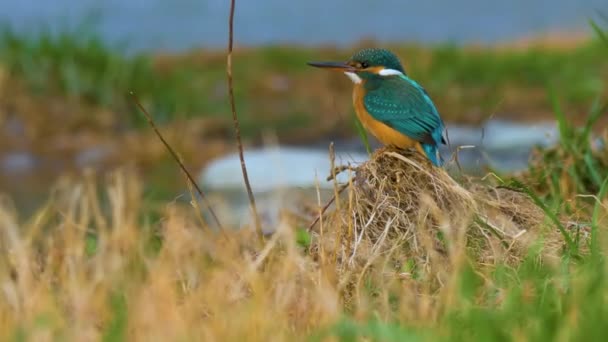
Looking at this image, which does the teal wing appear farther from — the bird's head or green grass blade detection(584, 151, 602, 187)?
green grass blade detection(584, 151, 602, 187)

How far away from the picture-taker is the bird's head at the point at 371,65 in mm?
4594

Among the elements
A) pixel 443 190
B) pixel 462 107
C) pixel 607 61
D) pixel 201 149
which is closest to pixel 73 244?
pixel 443 190

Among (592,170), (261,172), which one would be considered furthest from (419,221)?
(261,172)

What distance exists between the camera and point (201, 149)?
10.8 meters

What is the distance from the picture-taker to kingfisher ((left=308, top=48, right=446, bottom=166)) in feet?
14.1

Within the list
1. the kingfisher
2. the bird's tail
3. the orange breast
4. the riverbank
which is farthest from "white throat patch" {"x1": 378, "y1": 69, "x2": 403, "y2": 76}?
the riverbank

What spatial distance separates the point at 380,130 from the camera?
14.5 ft

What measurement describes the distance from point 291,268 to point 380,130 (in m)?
1.60

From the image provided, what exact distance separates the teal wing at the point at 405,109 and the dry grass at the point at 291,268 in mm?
136

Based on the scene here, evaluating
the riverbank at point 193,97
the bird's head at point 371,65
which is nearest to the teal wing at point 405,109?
the bird's head at point 371,65

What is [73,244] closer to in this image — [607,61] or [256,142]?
[256,142]

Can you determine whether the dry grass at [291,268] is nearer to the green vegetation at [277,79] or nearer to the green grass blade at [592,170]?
the green grass blade at [592,170]

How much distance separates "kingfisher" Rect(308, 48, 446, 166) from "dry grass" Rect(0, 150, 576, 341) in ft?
0.46

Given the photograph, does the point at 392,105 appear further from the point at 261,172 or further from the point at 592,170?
the point at 261,172
